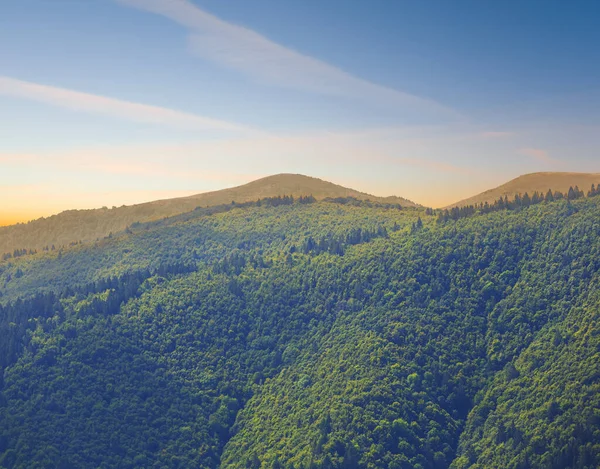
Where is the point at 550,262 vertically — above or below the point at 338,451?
above

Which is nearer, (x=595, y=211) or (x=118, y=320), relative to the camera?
(x=595, y=211)

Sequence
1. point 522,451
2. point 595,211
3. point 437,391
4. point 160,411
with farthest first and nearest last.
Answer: point 595,211 < point 160,411 < point 437,391 < point 522,451

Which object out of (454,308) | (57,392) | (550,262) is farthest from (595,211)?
(57,392)

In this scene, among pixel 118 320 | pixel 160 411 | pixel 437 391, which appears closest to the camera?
pixel 437 391

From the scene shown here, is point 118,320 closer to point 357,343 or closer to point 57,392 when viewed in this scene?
point 57,392

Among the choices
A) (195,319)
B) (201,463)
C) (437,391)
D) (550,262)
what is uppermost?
(550,262)

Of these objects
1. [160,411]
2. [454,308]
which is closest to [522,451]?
[454,308]
